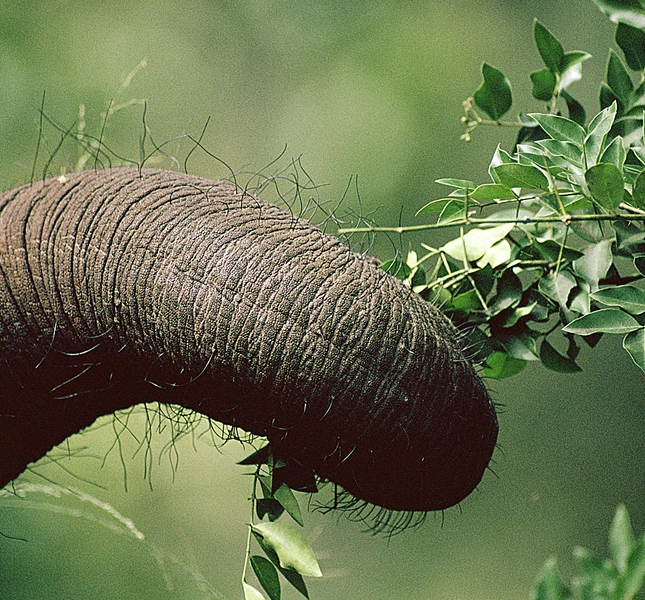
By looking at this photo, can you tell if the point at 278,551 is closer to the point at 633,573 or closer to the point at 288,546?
the point at 288,546

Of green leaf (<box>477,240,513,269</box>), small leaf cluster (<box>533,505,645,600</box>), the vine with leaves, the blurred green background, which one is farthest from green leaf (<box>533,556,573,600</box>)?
the blurred green background

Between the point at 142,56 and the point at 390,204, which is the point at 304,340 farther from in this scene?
the point at 142,56

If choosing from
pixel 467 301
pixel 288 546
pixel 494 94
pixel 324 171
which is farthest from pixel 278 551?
pixel 324 171

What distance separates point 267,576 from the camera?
350 mm

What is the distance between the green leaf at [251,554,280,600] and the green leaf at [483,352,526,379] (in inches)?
6.5

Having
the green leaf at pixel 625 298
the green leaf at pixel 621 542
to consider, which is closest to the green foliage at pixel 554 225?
the green leaf at pixel 625 298

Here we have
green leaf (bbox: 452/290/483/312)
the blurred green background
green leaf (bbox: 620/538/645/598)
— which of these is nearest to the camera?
green leaf (bbox: 620/538/645/598)

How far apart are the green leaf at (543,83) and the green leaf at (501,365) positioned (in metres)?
0.15

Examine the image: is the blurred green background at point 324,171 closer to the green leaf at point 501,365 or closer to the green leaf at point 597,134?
the green leaf at point 501,365

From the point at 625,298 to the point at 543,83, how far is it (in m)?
0.18

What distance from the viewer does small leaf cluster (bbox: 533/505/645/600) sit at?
202mm

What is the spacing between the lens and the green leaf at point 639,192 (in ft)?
1.02

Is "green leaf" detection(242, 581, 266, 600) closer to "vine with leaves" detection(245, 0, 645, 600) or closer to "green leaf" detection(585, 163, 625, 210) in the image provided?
"vine with leaves" detection(245, 0, 645, 600)

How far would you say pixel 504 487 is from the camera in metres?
0.96
